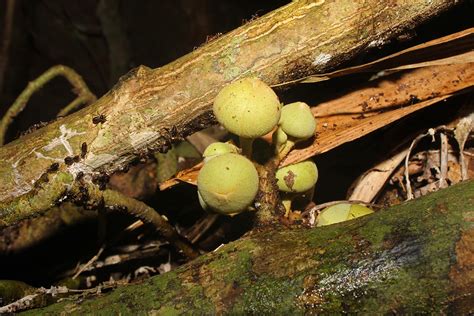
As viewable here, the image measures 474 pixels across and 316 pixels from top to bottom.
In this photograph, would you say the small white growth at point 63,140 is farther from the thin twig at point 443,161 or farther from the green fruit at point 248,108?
the thin twig at point 443,161

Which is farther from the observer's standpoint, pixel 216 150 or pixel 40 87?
pixel 40 87

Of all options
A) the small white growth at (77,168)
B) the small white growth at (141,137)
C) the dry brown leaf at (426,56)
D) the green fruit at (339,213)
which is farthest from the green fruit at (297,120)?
the small white growth at (77,168)

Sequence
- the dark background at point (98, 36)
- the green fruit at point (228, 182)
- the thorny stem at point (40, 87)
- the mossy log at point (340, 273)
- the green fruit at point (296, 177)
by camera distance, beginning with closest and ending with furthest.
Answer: the mossy log at point (340, 273)
the green fruit at point (228, 182)
the green fruit at point (296, 177)
the thorny stem at point (40, 87)
the dark background at point (98, 36)

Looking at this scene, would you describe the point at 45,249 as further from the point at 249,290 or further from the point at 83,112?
the point at 249,290

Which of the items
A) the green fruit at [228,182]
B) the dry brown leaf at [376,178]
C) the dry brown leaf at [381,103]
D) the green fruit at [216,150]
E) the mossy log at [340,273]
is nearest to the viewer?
the mossy log at [340,273]

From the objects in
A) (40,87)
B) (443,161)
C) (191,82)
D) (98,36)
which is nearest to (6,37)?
(98,36)

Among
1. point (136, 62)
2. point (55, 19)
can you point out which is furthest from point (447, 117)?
point (55, 19)

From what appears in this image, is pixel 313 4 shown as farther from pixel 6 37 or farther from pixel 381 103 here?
pixel 6 37

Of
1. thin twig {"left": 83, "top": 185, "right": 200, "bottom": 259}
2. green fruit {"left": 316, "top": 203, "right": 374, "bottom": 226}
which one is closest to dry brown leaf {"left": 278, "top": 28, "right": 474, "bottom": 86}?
green fruit {"left": 316, "top": 203, "right": 374, "bottom": 226}
